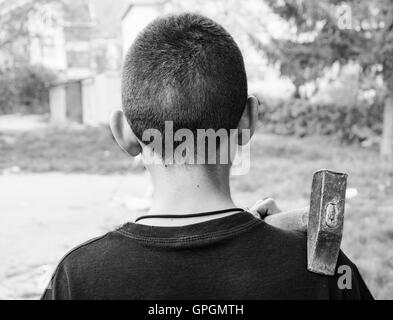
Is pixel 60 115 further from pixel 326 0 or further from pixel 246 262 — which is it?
pixel 246 262

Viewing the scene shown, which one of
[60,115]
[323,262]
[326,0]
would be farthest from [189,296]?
[60,115]

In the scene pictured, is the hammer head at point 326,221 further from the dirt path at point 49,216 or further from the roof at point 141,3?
the roof at point 141,3

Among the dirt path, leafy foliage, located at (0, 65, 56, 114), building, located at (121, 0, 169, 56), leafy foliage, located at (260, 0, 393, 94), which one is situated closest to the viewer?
the dirt path

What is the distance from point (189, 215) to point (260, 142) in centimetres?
1329

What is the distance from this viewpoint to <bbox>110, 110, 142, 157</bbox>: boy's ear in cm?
121

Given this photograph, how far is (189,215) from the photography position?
3.59ft

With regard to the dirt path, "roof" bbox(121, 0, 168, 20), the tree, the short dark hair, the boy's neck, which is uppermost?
"roof" bbox(121, 0, 168, 20)

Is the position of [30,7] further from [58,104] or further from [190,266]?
[190,266]

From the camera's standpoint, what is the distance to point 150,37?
1.16m

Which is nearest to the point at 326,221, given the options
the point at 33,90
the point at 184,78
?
the point at 184,78

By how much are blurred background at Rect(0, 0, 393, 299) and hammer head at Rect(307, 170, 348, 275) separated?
0.31m

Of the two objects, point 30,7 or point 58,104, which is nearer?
point 30,7

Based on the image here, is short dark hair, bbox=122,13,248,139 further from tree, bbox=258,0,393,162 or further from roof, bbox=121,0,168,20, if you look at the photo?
roof, bbox=121,0,168,20

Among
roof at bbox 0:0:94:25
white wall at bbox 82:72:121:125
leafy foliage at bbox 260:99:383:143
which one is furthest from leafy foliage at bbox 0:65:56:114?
leafy foliage at bbox 260:99:383:143
